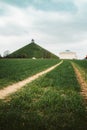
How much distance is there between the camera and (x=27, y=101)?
10.8 metres

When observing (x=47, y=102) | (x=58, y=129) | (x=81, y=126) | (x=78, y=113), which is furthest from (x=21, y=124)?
(x=47, y=102)

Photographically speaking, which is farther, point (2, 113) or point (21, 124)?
point (2, 113)

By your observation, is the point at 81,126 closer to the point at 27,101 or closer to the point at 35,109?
the point at 35,109

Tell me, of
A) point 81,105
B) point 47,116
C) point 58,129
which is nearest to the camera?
point 58,129

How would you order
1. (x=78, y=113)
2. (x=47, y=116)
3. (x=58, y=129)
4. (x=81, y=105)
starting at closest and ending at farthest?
(x=58, y=129)
(x=47, y=116)
(x=78, y=113)
(x=81, y=105)

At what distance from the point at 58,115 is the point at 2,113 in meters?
1.86

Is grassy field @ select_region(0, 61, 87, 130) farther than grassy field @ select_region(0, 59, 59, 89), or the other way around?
grassy field @ select_region(0, 59, 59, 89)

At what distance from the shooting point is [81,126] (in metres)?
7.30

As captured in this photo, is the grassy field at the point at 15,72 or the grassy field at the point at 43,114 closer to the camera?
the grassy field at the point at 43,114

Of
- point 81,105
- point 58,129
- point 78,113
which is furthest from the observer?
point 81,105

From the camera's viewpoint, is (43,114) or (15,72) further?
(15,72)

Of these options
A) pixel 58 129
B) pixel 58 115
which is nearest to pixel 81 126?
pixel 58 129

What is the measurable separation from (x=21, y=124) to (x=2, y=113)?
4.65 feet

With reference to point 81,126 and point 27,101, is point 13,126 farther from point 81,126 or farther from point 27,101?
point 27,101
